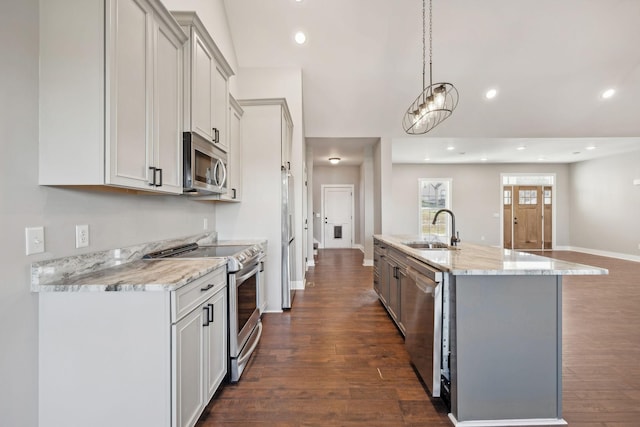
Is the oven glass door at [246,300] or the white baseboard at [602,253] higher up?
the oven glass door at [246,300]

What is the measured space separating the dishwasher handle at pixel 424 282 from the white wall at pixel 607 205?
26.9 feet

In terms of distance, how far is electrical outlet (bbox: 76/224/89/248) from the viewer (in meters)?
1.47

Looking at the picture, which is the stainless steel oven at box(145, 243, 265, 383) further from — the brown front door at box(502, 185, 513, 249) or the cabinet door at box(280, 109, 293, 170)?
the brown front door at box(502, 185, 513, 249)

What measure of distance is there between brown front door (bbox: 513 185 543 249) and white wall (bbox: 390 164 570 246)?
49cm

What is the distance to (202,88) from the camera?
2113 millimetres

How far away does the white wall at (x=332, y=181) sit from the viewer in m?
9.16

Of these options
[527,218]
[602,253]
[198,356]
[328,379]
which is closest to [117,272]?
[198,356]

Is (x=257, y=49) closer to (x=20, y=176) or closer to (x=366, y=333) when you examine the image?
(x=20, y=176)

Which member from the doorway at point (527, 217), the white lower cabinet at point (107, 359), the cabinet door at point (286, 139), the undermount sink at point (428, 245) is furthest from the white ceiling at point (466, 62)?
the white lower cabinet at point (107, 359)

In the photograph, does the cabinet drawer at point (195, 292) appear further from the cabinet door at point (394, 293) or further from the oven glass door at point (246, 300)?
the cabinet door at point (394, 293)

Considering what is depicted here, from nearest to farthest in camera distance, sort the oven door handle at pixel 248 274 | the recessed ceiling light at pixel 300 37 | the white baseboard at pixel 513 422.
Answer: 1. the white baseboard at pixel 513 422
2. the oven door handle at pixel 248 274
3. the recessed ceiling light at pixel 300 37

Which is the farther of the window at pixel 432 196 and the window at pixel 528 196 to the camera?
the window at pixel 432 196

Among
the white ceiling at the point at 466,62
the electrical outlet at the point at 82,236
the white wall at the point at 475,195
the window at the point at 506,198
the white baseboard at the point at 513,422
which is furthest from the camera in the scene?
the window at the point at 506,198

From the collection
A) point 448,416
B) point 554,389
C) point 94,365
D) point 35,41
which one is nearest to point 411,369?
point 448,416
